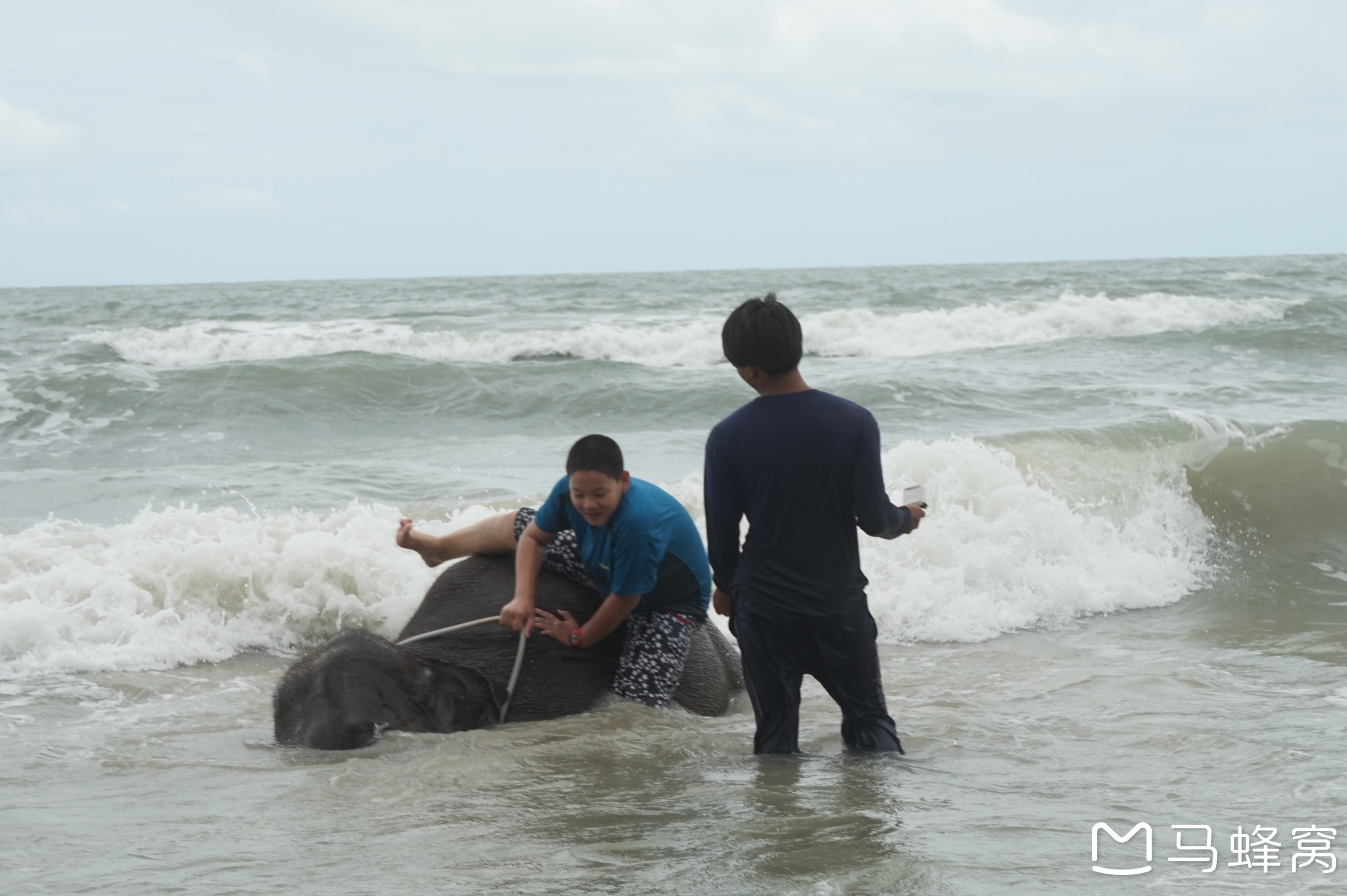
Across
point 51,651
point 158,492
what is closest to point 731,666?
point 51,651

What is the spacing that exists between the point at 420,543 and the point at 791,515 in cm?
186

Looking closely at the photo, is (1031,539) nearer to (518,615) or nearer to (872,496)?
(518,615)

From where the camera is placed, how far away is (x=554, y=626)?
468cm

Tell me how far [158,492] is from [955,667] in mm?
6798

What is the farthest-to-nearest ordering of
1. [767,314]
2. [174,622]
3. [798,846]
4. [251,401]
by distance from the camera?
[251,401] → [174,622] → [767,314] → [798,846]

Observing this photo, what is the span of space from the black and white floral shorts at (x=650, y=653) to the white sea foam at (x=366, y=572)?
7.54ft

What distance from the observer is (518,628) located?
4.55 meters

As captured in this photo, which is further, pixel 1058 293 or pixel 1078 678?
pixel 1058 293

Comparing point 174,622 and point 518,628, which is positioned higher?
point 518,628

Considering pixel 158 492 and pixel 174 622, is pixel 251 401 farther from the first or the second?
pixel 174 622

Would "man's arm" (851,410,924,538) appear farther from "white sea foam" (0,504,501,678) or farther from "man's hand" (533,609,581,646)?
"white sea foam" (0,504,501,678)

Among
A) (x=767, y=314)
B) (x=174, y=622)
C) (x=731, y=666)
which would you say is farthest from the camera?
(x=174, y=622)

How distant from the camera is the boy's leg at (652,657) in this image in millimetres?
4801

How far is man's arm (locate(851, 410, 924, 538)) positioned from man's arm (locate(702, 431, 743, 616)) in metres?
0.38
